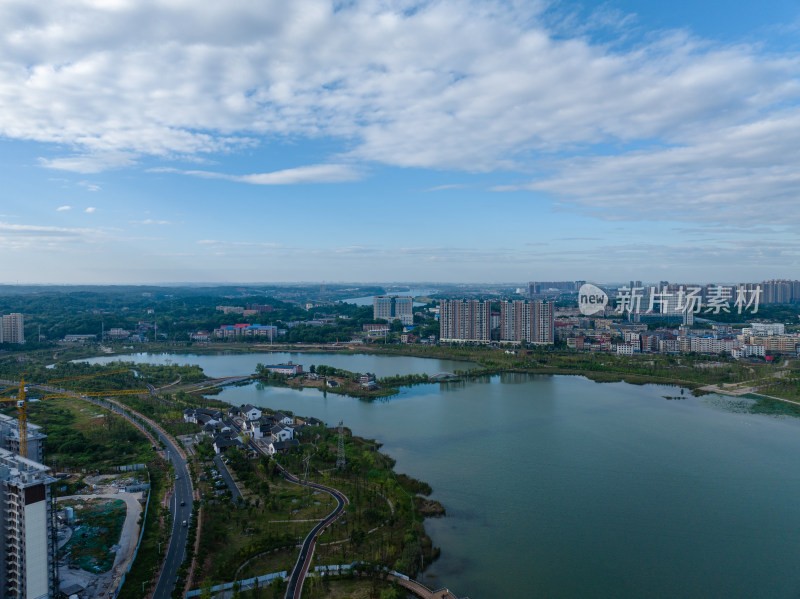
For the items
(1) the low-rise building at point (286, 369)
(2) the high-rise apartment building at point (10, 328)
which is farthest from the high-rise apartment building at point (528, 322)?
(2) the high-rise apartment building at point (10, 328)

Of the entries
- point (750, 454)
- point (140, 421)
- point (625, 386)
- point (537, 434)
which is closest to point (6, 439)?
point (140, 421)

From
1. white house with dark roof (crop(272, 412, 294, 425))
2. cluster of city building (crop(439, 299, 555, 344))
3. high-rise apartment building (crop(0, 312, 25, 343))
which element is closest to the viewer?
white house with dark roof (crop(272, 412, 294, 425))

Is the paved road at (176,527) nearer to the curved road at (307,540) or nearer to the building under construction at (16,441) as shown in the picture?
the curved road at (307,540)

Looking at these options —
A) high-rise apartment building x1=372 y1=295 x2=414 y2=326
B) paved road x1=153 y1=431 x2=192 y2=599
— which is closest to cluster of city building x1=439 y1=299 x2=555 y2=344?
high-rise apartment building x1=372 y1=295 x2=414 y2=326

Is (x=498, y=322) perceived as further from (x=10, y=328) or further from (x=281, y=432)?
(x=10, y=328)

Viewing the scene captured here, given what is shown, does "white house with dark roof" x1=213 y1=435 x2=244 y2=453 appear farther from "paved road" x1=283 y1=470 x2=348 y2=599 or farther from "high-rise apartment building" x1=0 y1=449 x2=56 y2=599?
"high-rise apartment building" x1=0 y1=449 x2=56 y2=599

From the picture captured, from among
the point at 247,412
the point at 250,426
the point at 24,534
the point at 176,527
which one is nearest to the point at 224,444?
the point at 250,426

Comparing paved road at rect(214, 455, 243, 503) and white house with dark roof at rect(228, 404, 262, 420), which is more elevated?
white house with dark roof at rect(228, 404, 262, 420)
